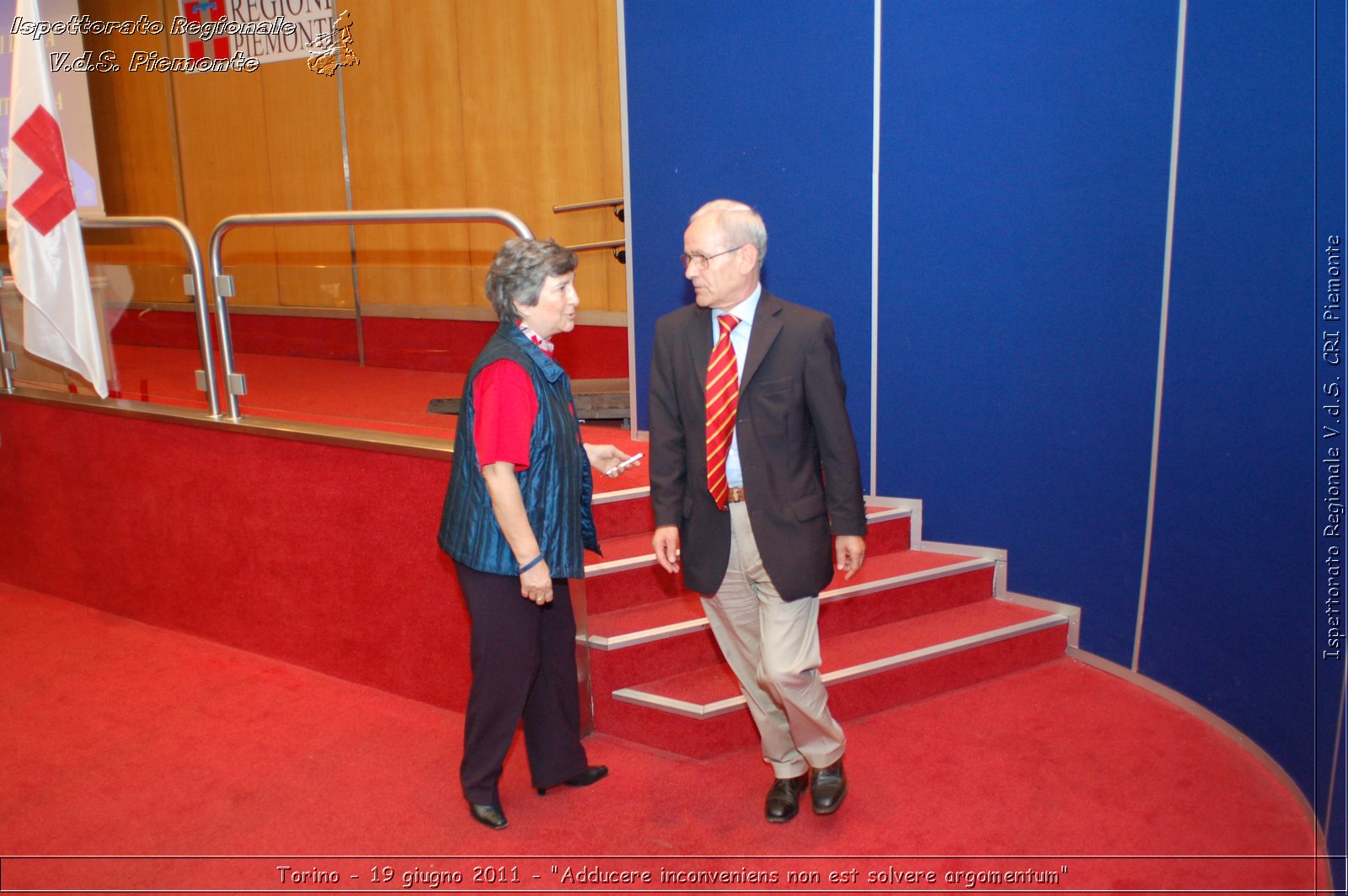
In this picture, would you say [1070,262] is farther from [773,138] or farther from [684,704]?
[684,704]

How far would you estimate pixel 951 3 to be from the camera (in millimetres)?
3754

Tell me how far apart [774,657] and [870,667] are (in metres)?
0.95

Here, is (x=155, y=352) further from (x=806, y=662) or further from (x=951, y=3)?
(x=951, y=3)

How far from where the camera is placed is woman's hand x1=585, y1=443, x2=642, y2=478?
114 inches

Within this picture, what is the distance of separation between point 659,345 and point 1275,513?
1908 mm

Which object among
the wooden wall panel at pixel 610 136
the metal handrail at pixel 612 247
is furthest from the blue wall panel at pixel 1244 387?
the wooden wall panel at pixel 610 136

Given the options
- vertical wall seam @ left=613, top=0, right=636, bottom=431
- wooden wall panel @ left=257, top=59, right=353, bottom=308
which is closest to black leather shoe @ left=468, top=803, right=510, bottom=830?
vertical wall seam @ left=613, top=0, right=636, bottom=431

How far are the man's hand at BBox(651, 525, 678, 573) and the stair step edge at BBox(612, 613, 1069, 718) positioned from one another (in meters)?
0.69

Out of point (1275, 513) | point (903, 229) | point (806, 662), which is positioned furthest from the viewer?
point (903, 229)

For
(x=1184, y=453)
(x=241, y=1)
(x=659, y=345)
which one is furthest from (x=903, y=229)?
(x=241, y=1)

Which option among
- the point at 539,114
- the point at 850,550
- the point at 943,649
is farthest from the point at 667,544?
the point at 539,114

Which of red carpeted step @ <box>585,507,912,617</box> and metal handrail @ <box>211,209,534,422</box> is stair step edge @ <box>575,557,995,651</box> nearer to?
red carpeted step @ <box>585,507,912,617</box>

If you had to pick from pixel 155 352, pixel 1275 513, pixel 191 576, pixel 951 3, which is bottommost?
pixel 191 576

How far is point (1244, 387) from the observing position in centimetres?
309
